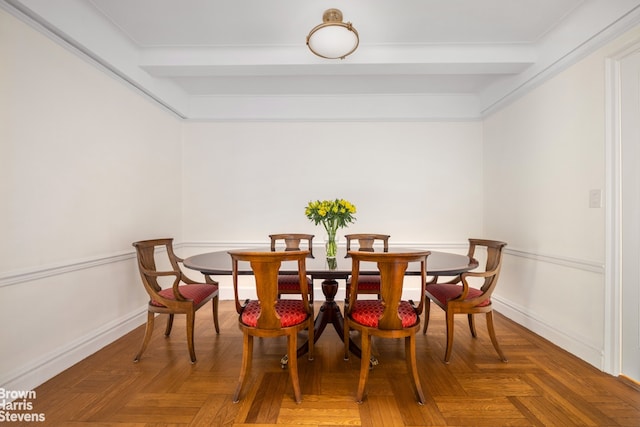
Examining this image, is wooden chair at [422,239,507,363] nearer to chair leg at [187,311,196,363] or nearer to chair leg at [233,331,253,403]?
chair leg at [233,331,253,403]

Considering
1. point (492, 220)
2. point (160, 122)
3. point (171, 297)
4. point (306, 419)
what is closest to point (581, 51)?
point (492, 220)

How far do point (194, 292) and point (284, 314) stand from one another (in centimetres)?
101

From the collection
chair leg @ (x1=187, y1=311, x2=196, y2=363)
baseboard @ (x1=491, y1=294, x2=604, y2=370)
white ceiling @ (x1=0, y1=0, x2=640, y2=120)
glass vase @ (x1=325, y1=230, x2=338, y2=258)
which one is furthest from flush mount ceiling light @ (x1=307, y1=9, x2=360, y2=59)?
baseboard @ (x1=491, y1=294, x2=604, y2=370)

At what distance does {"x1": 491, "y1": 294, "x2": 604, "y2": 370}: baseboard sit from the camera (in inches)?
86.6

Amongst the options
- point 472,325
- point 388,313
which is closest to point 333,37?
point 388,313

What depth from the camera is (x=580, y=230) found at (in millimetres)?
2355

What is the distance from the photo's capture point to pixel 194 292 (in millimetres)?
2424

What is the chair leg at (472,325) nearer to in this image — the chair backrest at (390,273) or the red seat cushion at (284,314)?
the chair backrest at (390,273)

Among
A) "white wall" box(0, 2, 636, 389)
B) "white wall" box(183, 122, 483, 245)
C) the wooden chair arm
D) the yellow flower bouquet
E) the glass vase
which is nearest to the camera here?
"white wall" box(0, 2, 636, 389)

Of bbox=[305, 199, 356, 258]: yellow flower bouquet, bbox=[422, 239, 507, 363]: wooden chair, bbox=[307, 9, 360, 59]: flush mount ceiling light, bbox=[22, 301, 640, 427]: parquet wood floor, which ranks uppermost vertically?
bbox=[307, 9, 360, 59]: flush mount ceiling light

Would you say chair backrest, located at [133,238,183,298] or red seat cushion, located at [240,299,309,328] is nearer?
red seat cushion, located at [240,299,309,328]

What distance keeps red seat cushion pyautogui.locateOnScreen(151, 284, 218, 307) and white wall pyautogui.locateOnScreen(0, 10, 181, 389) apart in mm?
649

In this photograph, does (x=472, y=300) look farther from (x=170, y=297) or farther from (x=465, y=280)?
(x=170, y=297)

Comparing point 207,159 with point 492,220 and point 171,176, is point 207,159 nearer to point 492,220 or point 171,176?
point 171,176
